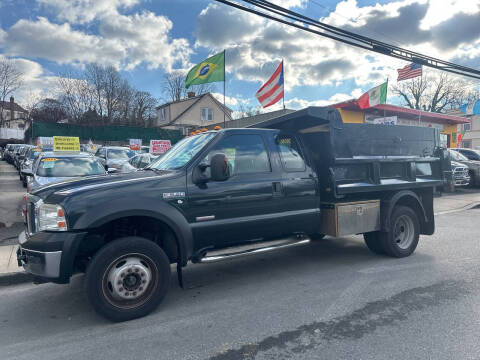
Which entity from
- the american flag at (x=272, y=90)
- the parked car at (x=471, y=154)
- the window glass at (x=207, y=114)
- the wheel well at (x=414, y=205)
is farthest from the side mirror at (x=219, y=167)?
the window glass at (x=207, y=114)

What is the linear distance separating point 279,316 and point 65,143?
10.1m

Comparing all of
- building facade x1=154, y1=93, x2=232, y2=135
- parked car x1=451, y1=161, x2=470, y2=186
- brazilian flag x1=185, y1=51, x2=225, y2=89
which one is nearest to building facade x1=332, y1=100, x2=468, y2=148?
parked car x1=451, y1=161, x2=470, y2=186

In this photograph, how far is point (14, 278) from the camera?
488 centimetres

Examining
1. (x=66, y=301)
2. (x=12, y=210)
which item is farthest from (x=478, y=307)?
(x=12, y=210)

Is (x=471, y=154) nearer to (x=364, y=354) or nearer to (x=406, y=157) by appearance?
(x=406, y=157)

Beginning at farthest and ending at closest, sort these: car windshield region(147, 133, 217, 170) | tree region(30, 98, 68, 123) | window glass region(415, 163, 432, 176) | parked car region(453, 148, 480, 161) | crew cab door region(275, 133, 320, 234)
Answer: tree region(30, 98, 68, 123) → parked car region(453, 148, 480, 161) → window glass region(415, 163, 432, 176) → crew cab door region(275, 133, 320, 234) → car windshield region(147, 133, 217, 170)

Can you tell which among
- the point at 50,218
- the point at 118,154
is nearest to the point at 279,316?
the point at 50,218

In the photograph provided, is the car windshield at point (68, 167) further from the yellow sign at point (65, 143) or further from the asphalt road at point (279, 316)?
the asphalt road at point (279, 316)

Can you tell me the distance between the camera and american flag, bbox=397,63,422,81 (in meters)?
15.7

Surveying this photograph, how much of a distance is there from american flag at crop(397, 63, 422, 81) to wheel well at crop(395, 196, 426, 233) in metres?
11.9

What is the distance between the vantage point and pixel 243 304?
3998 millimetres

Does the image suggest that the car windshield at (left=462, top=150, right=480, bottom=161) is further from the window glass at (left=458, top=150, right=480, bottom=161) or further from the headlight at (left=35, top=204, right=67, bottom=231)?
the headlight at (left=35, top=204, right=67, bottom=231)

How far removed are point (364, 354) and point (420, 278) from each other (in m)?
2.31

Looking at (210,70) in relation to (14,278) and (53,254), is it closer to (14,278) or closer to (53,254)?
(14,278)
